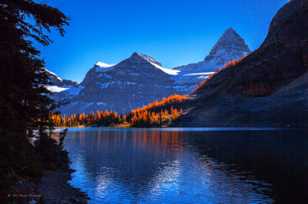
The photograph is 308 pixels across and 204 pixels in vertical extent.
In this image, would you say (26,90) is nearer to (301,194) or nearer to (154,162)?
(301,194)

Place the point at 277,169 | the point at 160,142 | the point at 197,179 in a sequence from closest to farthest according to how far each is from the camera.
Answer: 1. the point at 197,179
2. the point at 277,169
3. the point at 160,142

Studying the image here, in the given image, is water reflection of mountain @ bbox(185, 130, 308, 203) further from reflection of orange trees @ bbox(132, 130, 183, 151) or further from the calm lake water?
reflection of orange trees @ bbox(132, 130, 183, 151)

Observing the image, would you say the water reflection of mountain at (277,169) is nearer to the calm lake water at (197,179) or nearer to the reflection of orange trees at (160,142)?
the calm lake water at (197,179)

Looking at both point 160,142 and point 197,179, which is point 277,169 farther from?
point 160,142

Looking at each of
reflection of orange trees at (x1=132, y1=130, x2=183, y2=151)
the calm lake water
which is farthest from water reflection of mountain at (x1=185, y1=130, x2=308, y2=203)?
reflection of orange trees at (x1=132, y1=130, x2=183, y2=151)

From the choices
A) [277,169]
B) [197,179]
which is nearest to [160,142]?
[277,169]

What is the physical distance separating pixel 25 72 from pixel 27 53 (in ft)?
6.28

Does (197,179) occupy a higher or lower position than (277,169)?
lower

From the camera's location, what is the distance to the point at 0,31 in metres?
11.2

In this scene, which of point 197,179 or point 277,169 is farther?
point 277,169

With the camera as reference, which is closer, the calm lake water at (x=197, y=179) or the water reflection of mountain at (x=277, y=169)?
the calm lake water at (x=197, y=179)

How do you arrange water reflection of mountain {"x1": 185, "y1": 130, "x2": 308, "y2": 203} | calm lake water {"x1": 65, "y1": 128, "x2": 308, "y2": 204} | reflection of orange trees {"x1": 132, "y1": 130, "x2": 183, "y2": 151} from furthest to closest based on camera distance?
reflection of orange trees {"x1": 132, "y1": 130, "x2": 183, "y2": 151}
water reflection of mountain {"x1": 185, "y1": 130, "x2": 308, "y2": 203}
calm lake water {"x1": 65, "y1": 128, "x2": 308, "y2": 204}

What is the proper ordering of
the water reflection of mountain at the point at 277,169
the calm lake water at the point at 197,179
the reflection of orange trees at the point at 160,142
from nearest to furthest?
the calm lake water at the point at 197,179, the water reflection of mountain at the point at 277,169, the reflection of orange trees at the point at 160,142

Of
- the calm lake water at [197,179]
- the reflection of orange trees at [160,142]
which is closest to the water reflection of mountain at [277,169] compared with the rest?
the calm lake water at [197,179]
